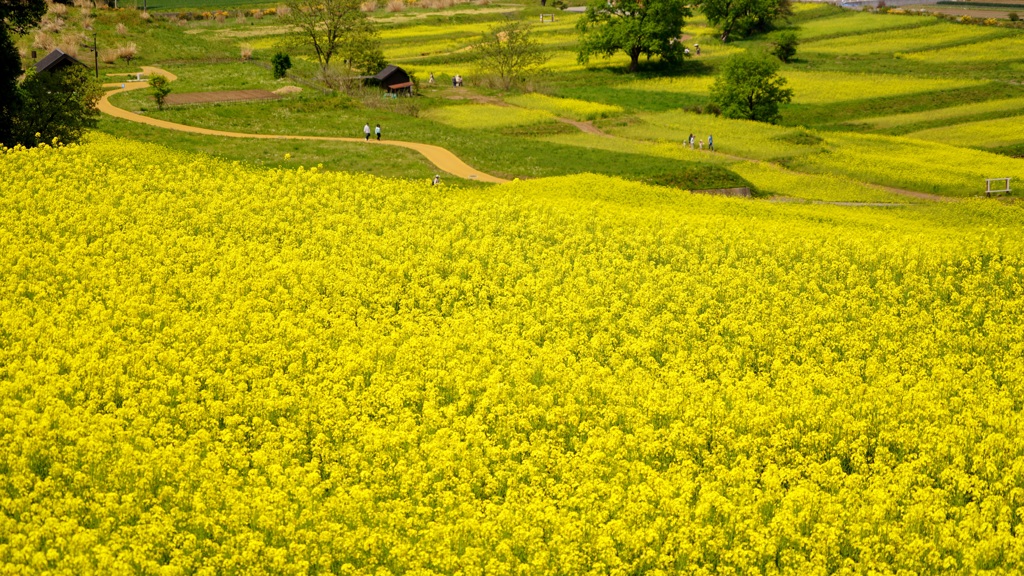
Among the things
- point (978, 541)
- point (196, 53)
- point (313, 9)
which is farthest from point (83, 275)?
point (196, 53)

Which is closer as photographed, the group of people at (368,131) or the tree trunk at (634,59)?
the group of people at (368,131)

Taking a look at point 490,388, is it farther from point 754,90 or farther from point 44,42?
point 44,42

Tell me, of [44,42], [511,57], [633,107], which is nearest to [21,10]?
[44,42]

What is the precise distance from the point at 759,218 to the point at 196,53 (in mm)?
80556

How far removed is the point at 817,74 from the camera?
113812 millimetres

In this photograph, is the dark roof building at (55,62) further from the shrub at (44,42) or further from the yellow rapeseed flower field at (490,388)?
the yellow rapeseed flower field at (490,388)

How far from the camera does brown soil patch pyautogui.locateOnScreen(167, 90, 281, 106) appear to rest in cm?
8744

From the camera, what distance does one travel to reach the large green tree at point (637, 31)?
11644cm

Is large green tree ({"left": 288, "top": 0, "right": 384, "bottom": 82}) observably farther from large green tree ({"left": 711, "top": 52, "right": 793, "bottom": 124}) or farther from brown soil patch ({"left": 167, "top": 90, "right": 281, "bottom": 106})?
large green tree ({"left": 711, "top": 52, "right": 793, "bottom": 124})

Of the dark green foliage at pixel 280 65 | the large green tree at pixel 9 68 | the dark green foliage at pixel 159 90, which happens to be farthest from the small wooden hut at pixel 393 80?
the large green tree at pixel 9 68

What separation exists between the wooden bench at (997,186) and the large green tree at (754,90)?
85.4 feet

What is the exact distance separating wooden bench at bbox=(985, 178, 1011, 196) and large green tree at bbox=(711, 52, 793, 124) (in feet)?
85.4

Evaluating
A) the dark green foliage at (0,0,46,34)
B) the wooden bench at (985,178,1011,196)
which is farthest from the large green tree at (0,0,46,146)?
the wooden bench at (985,178,1011,196)

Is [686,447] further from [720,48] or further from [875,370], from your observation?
[720,48]
